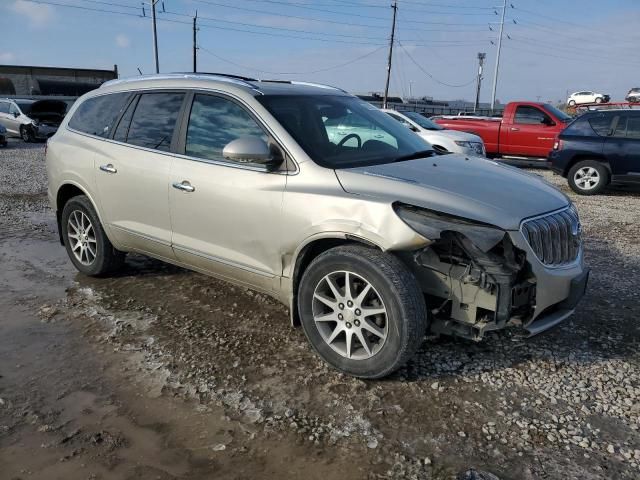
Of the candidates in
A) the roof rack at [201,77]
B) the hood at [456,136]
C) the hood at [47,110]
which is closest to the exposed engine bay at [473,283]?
the roof rack at [201,77]

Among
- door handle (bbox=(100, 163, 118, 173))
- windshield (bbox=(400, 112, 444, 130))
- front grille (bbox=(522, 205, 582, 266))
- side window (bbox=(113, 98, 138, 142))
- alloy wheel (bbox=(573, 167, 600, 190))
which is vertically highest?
windshield (bbox=(400, 112, 444, 130))

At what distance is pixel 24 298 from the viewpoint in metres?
4.79

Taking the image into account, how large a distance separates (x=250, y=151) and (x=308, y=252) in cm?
77

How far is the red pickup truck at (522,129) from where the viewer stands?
46.9 feet

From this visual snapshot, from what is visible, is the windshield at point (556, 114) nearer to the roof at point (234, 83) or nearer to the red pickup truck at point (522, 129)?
the red pickup truck at point (522, 129)

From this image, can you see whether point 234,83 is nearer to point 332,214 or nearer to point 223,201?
point 223,201

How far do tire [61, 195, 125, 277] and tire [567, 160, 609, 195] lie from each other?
9.07 metres

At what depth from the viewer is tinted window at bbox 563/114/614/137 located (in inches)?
417

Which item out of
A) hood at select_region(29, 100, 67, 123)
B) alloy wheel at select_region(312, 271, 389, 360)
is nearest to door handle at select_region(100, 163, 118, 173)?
alloy wheel at select_region(312, 271, 389, 360)

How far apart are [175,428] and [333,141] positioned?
2235mm

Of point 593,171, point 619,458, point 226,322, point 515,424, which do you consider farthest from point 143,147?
point 593,171

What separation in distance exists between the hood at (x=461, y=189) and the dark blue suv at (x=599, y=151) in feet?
24.8

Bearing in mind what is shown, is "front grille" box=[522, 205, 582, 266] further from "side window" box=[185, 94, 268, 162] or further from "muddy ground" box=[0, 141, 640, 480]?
"side window" box=[185, 94, 268, 162]

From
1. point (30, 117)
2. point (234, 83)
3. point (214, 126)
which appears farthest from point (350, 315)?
point (30, 117)
